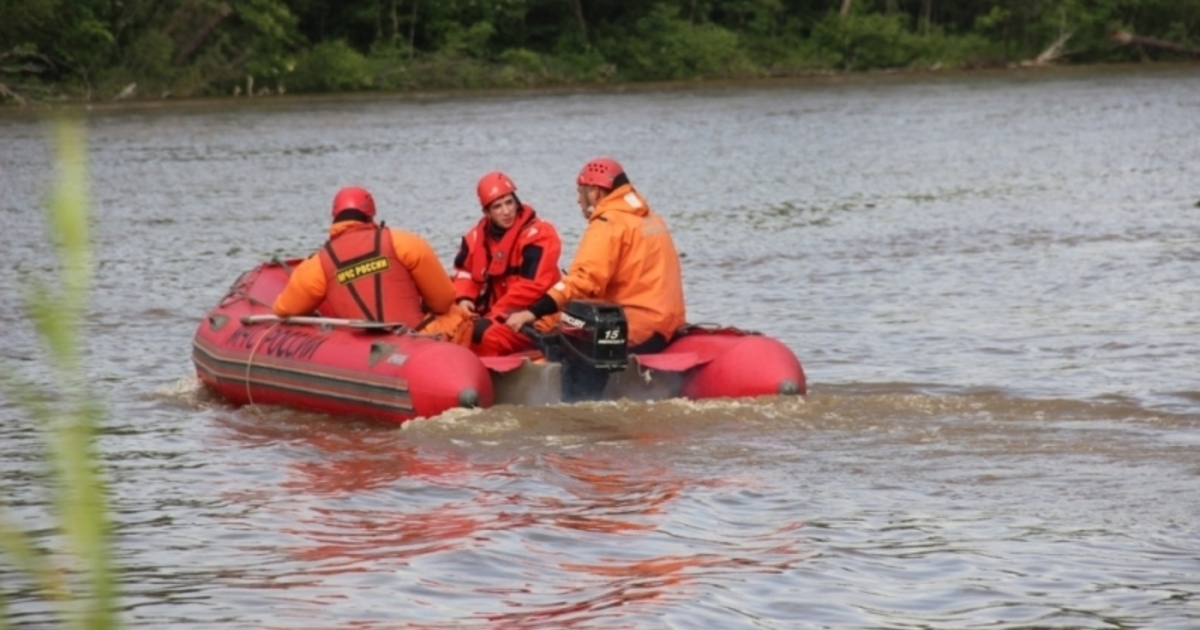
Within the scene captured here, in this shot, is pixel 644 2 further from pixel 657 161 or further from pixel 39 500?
pixel 39 500

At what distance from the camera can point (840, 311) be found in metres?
13.3

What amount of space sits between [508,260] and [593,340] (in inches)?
43.1

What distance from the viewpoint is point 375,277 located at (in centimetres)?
898

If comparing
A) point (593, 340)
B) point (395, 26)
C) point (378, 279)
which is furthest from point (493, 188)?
point (395, 26)

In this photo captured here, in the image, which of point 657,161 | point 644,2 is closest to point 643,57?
point 644,2

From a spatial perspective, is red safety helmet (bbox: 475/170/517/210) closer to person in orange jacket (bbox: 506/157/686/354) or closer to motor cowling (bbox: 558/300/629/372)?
person in orange jacket (bbox: 506/157/686/354)

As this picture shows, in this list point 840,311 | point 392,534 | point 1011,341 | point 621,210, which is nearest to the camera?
point 392,534

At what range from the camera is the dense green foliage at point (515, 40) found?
41.6 metres

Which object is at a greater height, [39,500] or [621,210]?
[621,210]

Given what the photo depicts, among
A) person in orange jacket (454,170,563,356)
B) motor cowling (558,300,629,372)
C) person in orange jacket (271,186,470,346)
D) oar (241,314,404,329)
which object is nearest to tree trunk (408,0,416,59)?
oar (241,314,404,329)

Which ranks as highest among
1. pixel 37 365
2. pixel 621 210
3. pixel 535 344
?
pixel 621 210

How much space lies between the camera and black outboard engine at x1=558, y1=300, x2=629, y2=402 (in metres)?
8.23

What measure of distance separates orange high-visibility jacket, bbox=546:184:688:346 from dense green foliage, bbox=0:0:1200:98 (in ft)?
104

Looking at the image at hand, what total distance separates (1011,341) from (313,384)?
15.0 ft
